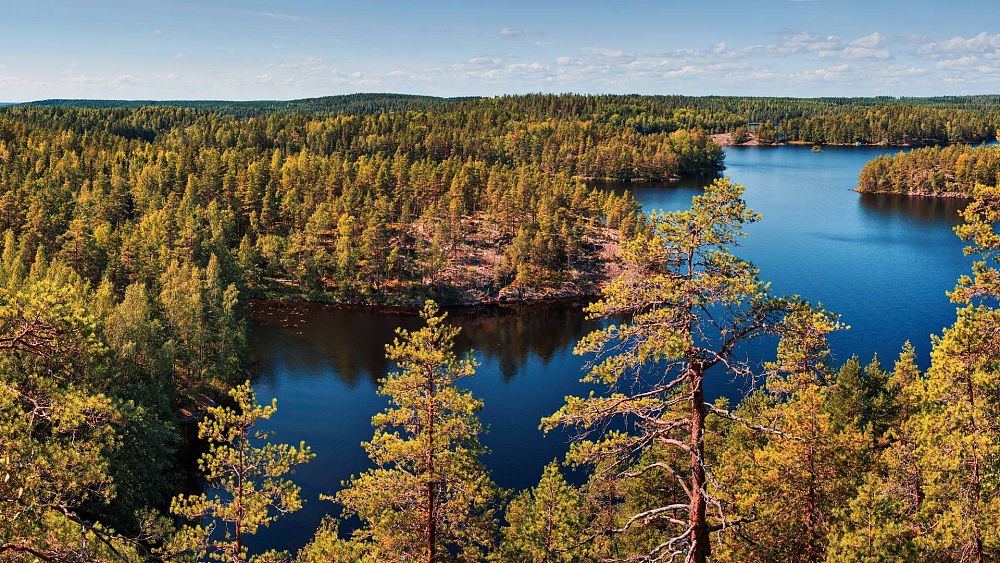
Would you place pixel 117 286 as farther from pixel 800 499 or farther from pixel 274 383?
pixel 800 499

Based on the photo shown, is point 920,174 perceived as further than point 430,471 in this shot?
Yes

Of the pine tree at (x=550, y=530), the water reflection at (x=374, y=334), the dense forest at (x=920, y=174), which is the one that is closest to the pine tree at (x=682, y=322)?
the pine tree at (x=550, y=530)

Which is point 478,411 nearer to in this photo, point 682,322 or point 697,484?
point 697,484

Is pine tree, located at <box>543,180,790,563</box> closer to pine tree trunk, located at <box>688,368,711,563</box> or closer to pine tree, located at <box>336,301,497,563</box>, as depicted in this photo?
pine tree trunk, located at <box>688,368,711,563</box>

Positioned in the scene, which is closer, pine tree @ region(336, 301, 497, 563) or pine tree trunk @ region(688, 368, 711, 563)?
pine tree trunk @ region(688, 368, 711, 563)

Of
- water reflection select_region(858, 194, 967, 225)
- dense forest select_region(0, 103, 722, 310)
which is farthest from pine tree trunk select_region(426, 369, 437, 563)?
water reflection select_region(858, 194, 967, 225)

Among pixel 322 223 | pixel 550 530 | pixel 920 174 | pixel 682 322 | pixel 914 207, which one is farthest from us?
pixel 920 174

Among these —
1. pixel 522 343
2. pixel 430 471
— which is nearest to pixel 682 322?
pixel 430 471

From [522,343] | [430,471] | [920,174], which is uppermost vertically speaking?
[430,471]

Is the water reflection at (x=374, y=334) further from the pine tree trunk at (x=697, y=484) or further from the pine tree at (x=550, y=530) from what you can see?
the pine tree trunk at (x=697, y=484)
